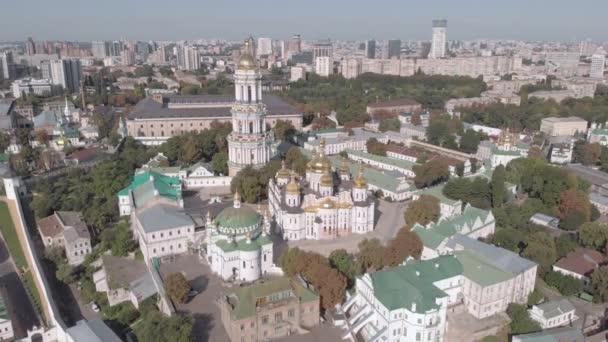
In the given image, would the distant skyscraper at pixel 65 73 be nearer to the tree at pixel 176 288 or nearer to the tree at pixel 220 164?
the tree at pixel 220 164

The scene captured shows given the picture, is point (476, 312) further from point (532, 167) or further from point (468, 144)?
point (468, 144)

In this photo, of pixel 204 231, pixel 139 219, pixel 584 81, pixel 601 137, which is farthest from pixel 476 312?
pixel 584 81

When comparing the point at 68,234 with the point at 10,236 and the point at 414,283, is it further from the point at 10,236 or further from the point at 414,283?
the point at 414,283

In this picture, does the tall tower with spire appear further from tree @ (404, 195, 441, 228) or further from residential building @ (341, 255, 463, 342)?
residential building @ (341, 255, 463, 342)

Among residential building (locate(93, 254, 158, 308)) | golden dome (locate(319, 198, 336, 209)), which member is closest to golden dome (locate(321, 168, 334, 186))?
golden dome (locate(319, 198, 336, 209))

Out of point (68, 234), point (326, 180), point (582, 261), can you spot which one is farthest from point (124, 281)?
point (582, 261)

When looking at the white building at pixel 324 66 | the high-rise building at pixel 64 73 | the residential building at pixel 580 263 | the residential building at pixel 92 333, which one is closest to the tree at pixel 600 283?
the residential building at pixel 580 263
